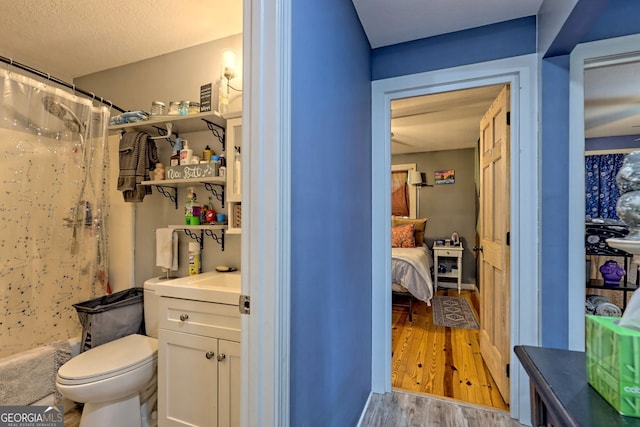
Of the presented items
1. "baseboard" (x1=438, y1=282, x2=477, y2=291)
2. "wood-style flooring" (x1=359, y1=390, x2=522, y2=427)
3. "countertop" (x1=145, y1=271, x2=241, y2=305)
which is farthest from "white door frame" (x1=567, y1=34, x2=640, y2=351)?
"baseboard" (x1=438, y1=282, x2=477, y2=291)

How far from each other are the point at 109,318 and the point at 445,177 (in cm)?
488

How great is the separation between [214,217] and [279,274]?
1.21m

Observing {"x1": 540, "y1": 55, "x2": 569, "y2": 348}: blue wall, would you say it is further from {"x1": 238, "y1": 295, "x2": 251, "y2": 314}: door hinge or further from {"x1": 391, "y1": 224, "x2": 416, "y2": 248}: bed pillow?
{"x1": 391, "y1": 224, "x2": 416, "y2": 248}: bed pillow

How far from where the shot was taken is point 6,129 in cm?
169

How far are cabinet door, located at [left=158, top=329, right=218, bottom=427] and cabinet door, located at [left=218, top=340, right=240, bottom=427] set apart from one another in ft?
0.10

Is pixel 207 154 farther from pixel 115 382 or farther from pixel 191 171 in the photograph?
pixel 115 382

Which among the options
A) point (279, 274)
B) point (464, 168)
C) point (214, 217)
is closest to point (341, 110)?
point (279, 274)

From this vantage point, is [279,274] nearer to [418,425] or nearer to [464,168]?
[418,425]

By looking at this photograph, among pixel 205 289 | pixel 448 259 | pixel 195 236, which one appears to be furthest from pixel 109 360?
pixel 448 259

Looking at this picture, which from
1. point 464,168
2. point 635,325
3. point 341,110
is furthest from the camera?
point 464,168

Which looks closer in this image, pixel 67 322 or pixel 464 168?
pixel 67 322

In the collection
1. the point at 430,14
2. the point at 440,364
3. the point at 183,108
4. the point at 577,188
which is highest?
the point at 430,14

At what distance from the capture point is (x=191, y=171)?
72.6 inches

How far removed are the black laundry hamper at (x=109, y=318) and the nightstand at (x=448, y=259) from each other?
4.13 metres
